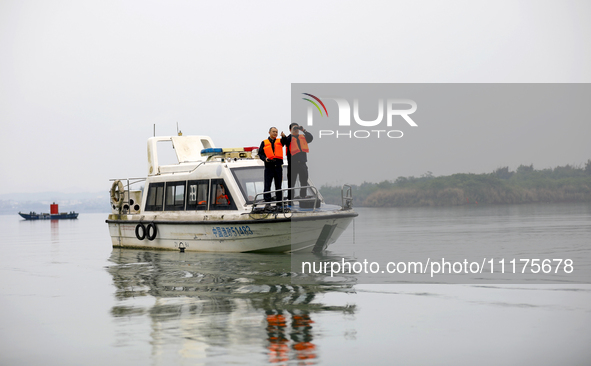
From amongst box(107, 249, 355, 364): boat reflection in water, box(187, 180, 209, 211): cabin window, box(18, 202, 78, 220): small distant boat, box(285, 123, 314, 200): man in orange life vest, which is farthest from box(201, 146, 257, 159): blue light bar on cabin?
box(18, 202, 78, 220): small distant boat

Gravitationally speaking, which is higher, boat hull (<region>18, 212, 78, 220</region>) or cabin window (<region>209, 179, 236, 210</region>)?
cabin window (<region>209, 179, 236, 210</region>)

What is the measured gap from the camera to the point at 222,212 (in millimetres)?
14586

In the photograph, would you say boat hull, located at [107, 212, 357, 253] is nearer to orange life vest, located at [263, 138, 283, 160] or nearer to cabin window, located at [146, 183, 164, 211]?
cabin window, located at [146, 183, 164, 211]

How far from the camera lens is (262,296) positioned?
8672 millimetres

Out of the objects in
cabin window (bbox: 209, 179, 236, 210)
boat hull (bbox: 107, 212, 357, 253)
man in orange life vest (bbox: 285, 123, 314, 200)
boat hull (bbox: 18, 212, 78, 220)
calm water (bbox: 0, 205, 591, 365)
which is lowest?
boat hull (bbox: 18, 212, 78, 220)

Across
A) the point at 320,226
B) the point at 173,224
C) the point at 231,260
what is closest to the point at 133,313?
the point at 231,260

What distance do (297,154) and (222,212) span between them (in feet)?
7.46

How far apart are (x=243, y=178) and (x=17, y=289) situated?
583 cm

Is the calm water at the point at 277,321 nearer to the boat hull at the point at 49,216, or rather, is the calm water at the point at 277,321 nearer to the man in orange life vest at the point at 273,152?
the man in orange life vest at the point at 273,152

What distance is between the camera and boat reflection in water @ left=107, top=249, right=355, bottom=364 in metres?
5.75

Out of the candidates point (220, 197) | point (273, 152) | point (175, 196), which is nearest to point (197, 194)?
point (220, 197)

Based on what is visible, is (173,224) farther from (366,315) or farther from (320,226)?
(366,315)

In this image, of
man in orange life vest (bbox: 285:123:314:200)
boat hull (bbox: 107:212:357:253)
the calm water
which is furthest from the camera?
man in orange life vest (bbox: 285:123:314:200)

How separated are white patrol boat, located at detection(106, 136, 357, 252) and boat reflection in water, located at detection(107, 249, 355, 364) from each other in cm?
95
